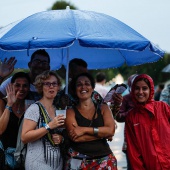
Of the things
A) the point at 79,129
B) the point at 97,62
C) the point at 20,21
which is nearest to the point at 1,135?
the point at 79,129

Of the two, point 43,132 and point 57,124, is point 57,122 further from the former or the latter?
point 43,132

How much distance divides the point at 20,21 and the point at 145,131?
200 cm

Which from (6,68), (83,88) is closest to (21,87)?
(6,68)

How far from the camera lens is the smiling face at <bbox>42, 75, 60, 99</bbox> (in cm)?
452

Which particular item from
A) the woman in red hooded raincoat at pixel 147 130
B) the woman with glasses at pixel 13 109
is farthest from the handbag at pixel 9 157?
the woman in red hooded raincoat at pixel 147 130

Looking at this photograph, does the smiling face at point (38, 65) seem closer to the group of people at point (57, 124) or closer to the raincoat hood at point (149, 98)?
the group of people at point (57, 124)

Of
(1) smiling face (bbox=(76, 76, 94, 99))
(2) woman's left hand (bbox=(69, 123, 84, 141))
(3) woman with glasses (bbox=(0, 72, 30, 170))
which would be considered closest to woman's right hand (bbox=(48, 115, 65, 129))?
(2) woman's left hand (bbox=(69, 123, 84, 141))

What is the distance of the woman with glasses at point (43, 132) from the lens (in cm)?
431

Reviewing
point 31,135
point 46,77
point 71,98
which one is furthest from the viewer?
point 71,98

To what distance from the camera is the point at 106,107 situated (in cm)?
480

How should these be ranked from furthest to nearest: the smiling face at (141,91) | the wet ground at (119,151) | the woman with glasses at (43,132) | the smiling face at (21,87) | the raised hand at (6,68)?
the wet ground at (119,151) < the raised hand at (6,68) < the smiling face at (141,91) < the smiling face at (21,87) < the woman with glasses at (43,132)

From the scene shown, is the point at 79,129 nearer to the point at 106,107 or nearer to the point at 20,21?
the point at 106,107

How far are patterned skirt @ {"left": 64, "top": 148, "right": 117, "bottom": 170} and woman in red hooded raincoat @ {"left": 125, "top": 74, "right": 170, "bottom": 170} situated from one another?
0.53 m

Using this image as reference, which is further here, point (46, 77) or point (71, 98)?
point (71, 98)
